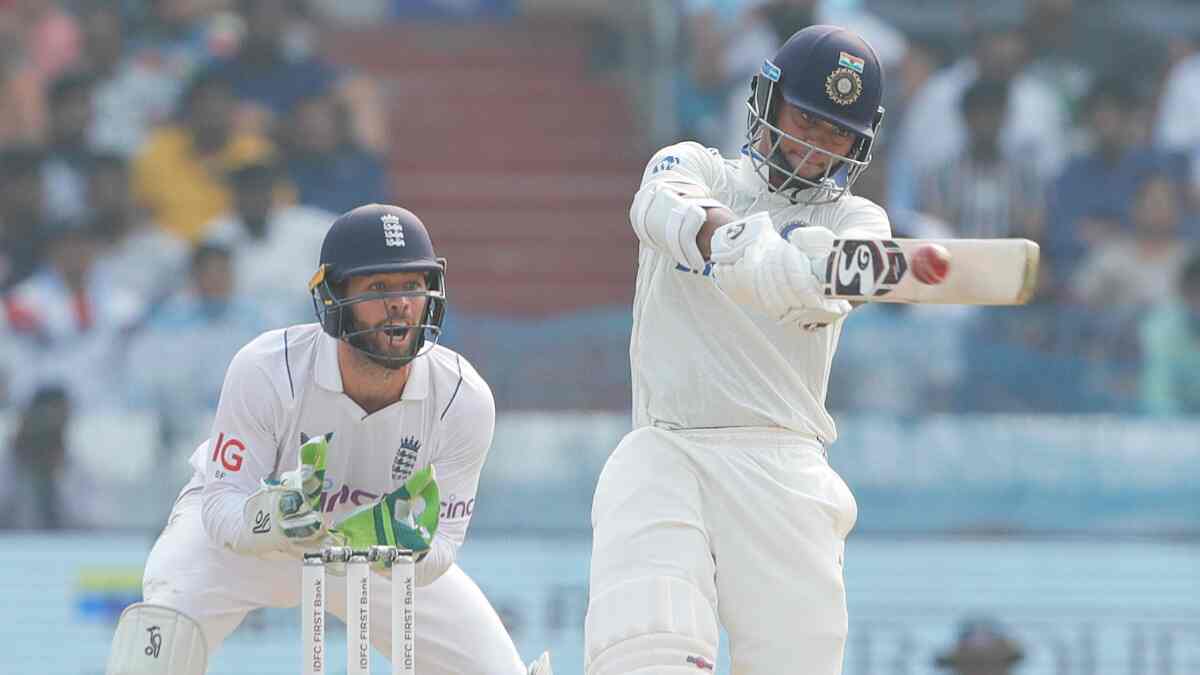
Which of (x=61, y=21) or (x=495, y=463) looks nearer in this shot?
(x=495, y=463)

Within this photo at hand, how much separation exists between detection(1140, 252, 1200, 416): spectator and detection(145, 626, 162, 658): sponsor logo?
16.6ft

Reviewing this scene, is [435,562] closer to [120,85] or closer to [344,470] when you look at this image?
[344,470]

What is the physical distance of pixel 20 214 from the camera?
31.9 ft

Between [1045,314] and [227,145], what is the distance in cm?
396

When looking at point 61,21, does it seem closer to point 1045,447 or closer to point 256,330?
point 256,330

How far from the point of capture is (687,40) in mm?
10062

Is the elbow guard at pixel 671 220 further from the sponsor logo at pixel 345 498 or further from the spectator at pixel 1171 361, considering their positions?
the spectator at pixel 1171 361

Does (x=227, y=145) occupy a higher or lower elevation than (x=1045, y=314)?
higher

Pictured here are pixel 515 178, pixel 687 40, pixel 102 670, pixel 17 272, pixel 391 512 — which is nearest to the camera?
pixel 391 512

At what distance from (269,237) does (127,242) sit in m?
0.76

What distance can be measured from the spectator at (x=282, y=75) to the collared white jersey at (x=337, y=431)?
5.19 metres

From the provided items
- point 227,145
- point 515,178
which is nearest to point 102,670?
point 227,145

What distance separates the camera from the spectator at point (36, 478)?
324 inches

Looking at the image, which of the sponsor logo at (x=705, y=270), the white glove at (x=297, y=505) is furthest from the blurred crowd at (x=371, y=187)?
the sponsor logo at (x=705, y=270)
